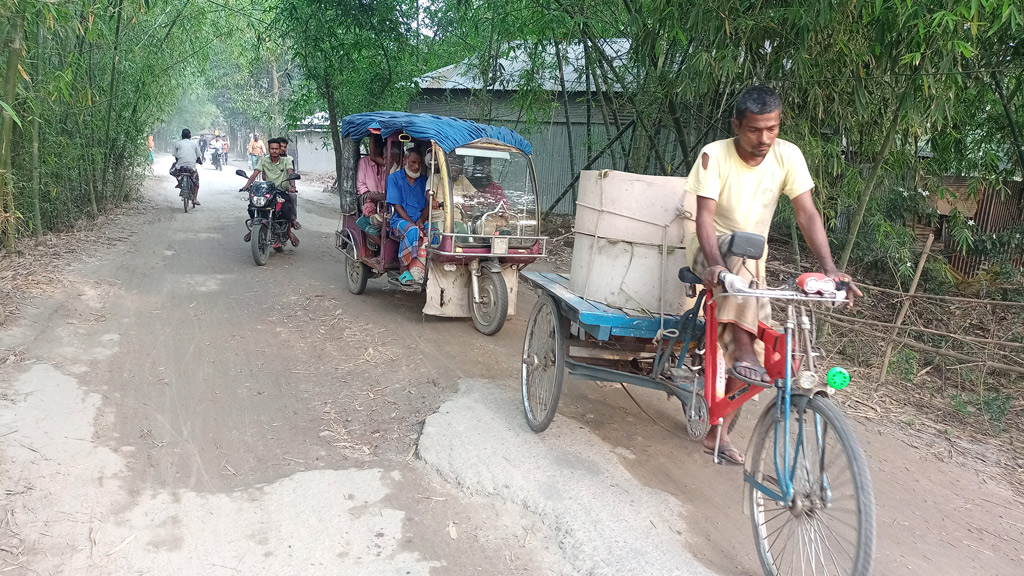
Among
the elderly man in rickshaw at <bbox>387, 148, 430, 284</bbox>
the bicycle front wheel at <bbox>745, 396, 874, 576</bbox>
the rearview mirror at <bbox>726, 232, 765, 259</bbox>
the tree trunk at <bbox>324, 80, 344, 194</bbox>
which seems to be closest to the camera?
the bicycle front wheel at <bbox>745, 396, 874, 576</bbox>

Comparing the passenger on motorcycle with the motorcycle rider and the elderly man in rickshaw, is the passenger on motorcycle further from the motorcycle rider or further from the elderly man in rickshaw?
the elderly man in rickshaw

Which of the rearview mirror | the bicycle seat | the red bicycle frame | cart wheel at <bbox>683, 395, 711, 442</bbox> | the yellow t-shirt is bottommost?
cart wheel at <bbox>683, 395, 711, 442</bbox>

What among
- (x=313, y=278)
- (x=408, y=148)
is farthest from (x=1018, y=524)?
(x=313, y=278)

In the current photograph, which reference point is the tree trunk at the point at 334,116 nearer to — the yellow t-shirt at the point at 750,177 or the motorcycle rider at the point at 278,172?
the motorcycle rider at the point at 278,172

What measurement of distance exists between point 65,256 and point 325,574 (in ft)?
24.6

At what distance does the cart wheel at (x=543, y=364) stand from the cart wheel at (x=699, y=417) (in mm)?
788

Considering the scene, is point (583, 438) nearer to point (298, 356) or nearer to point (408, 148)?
point (298, 356)

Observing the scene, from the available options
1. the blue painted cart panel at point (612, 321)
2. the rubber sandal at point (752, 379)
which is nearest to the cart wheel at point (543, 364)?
the blue painted cart panel at point (612, 321)

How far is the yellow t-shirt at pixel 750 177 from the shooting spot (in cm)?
312

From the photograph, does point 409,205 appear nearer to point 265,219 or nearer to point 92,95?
point 265,219

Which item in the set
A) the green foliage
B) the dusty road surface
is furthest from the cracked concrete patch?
the green foliage

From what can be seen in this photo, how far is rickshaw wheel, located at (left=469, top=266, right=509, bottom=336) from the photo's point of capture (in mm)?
6258

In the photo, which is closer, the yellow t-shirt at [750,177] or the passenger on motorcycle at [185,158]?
the yellow t-shirt at [750,177]

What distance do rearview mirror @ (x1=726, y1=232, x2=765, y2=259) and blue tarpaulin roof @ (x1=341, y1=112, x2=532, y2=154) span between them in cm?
387
